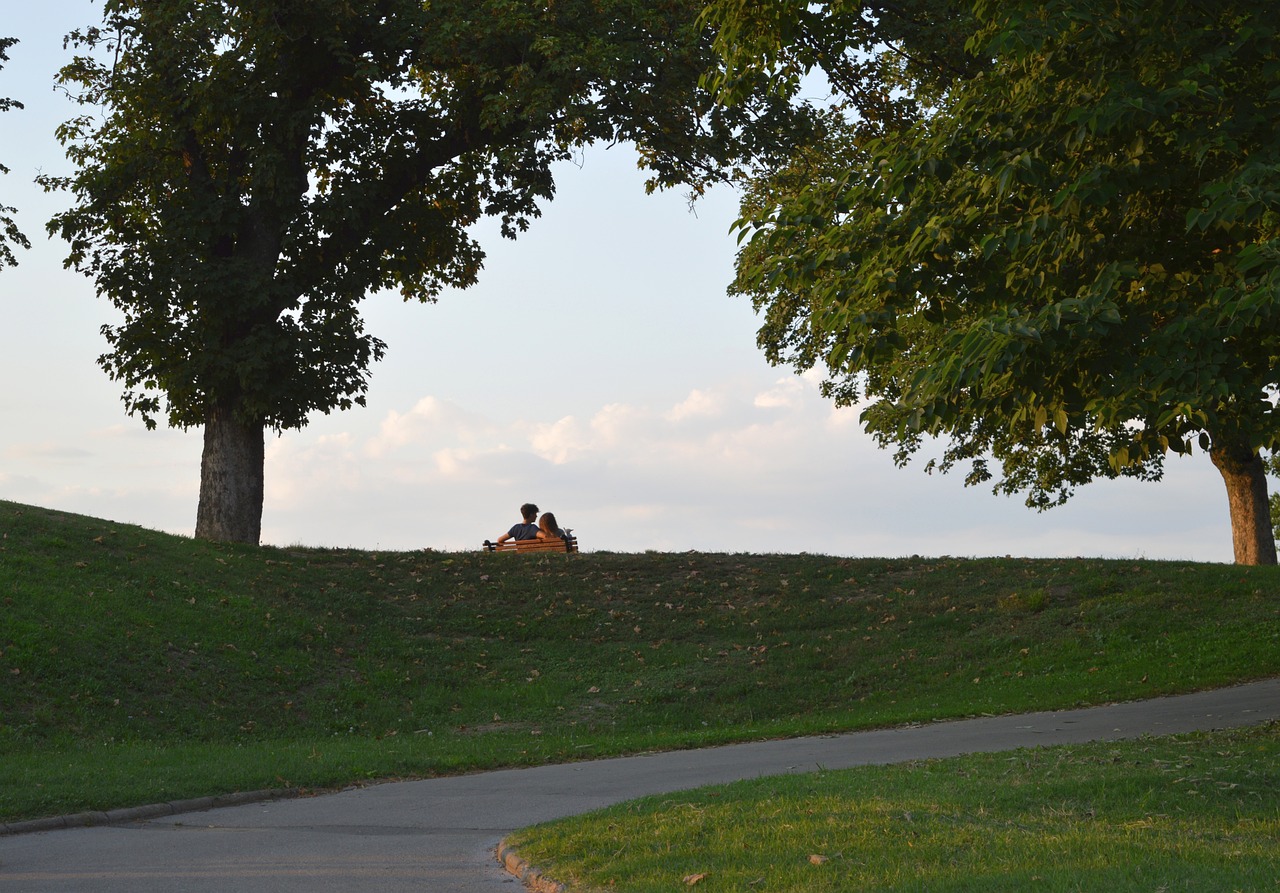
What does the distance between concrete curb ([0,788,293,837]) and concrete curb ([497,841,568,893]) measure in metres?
4.52

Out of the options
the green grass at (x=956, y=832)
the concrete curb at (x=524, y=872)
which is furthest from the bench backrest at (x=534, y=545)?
the concrete curb at (x=524, y=872)

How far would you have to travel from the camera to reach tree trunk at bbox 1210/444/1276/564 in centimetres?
3028

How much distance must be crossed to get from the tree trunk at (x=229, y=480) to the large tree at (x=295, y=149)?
5 cm

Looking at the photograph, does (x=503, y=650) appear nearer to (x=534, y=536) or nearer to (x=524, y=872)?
(x=534, y=536)

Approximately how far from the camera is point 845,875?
742 cm

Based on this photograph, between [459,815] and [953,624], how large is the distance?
13.9 meters

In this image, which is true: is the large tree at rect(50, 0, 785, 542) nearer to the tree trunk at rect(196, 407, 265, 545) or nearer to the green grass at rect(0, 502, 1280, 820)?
the tree trunk at rect(196, 407, 265, 545)

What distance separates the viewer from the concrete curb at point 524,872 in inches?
326

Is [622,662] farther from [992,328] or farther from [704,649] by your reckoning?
[992,328]

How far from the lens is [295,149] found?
2788 centimetres

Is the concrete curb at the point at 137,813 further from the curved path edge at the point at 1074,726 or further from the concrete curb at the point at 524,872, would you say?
the concrete curb at the point at 524,872

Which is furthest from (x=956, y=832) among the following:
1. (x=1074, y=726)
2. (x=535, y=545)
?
(x=535, y=545)

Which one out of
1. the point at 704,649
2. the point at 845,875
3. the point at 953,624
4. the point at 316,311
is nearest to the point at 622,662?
the point at 704,649

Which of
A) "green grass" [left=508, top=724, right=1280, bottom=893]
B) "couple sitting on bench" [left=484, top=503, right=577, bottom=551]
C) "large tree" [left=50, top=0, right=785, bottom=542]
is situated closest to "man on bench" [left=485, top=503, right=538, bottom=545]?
"couple sitting on bench" [left=484, top=503, right=577, bottom=551]
